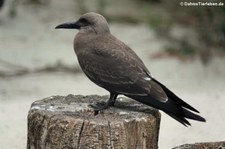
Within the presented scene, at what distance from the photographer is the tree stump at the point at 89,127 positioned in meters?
4.65

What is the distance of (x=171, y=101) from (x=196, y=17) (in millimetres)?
6026

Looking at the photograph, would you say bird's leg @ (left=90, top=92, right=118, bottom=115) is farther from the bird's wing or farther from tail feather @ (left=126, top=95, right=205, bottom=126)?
tail feather @ (left=126, top=95, right=205, bottom=126)

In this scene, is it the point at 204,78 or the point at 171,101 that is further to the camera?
the point at 204,78

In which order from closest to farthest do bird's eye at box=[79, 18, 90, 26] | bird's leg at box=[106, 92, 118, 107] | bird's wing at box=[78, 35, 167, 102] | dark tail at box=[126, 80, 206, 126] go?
dark tail at box=[126, 80, 206, 126]
bird's wing at box=[78, 35, 167, 102]
bird's leg at box=[106, 92, 118, 107]
bird's eye at box=[79, 18, 90, 26]

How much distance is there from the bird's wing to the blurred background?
6.38ft

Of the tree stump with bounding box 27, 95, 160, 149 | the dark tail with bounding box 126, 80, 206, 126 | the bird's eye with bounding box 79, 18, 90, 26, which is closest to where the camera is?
the tree stump with bounding box 27, 95, 160, 149

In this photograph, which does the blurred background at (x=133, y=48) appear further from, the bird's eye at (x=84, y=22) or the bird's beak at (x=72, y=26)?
the bird's eye at (x=84, y=22)

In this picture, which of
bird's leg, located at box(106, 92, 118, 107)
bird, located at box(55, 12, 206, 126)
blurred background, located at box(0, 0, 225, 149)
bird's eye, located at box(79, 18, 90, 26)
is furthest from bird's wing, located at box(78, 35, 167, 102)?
blurred background, located at box(0, 0, 225, 149)

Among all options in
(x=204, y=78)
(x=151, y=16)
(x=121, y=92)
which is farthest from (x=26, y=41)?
(x=121, y=92)

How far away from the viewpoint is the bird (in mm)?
4793

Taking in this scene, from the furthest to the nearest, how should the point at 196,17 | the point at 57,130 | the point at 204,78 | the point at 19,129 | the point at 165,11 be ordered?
the point at 165,11 < the point at 196,17 < the point at 204,78 < the point at 19,129 < the point at 57,130

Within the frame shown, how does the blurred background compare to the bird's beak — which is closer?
the bird's beak

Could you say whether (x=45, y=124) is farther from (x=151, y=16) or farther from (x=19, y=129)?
(x=151, y=16)

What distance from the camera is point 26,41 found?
10.1 m
